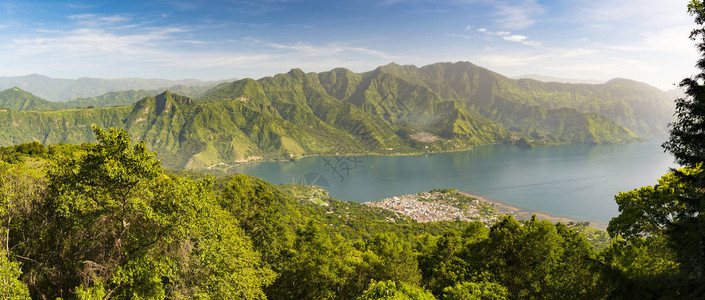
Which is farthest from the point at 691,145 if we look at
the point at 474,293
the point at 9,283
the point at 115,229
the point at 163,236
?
the point at 9,283

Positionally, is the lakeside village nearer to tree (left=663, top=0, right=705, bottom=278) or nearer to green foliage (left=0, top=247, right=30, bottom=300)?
tree (left=663, top=0, right=705, bottom=278)

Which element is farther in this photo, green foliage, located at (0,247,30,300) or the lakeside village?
the lakeside village

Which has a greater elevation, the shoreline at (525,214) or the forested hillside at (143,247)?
the forested hillside at (143,247)

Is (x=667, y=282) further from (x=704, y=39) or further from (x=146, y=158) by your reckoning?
(x=146, y=158)

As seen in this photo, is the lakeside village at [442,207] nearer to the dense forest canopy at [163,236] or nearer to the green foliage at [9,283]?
the dense forest canopy at [163,236]

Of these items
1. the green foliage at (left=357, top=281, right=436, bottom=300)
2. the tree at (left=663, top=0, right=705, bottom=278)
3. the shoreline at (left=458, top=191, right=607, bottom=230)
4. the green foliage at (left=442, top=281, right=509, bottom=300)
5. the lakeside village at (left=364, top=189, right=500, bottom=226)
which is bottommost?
the lakeside village at (left=364, top=189, right=500, bottom=226)

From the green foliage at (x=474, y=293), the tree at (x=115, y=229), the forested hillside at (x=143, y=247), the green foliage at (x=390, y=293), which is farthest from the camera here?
the green foliage at (x=474, y=293)

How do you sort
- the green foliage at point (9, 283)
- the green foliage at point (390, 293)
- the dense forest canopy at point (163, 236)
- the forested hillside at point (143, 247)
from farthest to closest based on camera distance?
the green foliage at point (390, 293)
the forested hillside at point (143, 247)
the dense forest canopy at point (163, 236)
the green foliage at point (9, 283)

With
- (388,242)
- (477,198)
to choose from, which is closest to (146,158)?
(388,242)

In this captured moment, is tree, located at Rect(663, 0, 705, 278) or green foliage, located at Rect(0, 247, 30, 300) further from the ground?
tree, located at Rect(663, 0, 705, 278)

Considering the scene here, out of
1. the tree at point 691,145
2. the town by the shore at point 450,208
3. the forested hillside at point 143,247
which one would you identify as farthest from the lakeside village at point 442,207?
the tree at point 691,145

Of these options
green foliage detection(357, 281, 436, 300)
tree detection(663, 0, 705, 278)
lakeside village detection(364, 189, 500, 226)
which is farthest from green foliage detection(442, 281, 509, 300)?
lakeside village detection(364, 189, 500, 226)
